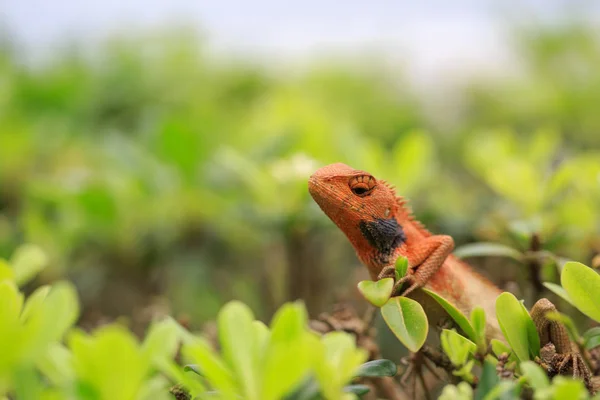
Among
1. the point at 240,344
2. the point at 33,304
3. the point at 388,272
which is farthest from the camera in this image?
the point at 388,272

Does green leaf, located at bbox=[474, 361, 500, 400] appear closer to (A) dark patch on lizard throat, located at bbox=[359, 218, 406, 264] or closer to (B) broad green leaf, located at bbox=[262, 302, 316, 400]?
(B) broad green leaf, located at bbox=[262, 302, 316, 400]

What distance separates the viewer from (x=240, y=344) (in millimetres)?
1161

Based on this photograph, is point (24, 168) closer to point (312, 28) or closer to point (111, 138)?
point (111, 138)

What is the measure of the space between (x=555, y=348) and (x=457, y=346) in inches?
9.5

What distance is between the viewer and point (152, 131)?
331cm

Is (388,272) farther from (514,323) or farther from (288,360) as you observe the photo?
(288,360)

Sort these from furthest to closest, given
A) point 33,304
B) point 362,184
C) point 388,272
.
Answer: point 362,184
point 388,272
point 33,304

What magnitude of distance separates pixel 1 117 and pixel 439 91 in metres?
3.48

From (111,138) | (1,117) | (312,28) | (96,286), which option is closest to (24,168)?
(1,117)

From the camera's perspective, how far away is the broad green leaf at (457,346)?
146cm

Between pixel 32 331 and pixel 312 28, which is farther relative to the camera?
pixel 312 28

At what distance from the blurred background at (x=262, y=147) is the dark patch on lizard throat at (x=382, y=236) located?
1.07 ft

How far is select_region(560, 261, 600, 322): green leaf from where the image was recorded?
1.40 meters

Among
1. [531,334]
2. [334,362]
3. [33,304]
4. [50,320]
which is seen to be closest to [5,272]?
[33,304]
